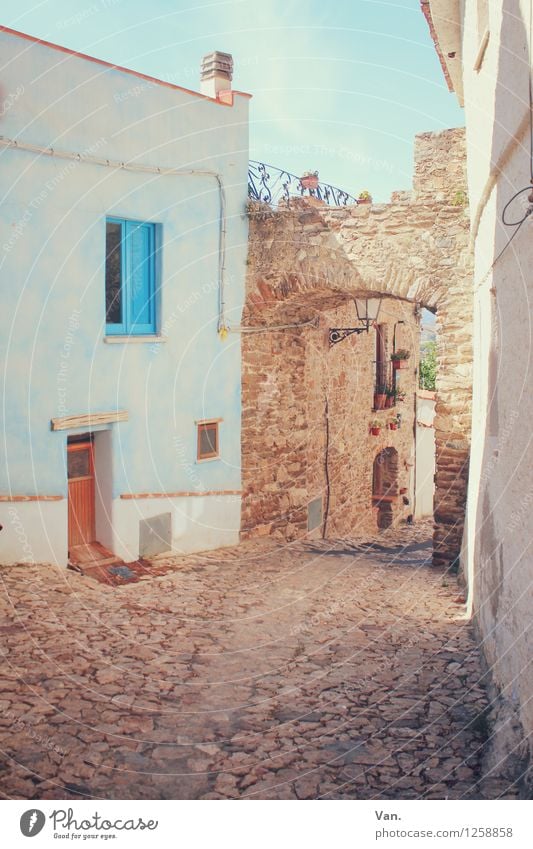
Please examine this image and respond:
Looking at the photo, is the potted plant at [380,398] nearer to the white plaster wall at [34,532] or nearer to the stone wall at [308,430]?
the stone wall at [308,430]

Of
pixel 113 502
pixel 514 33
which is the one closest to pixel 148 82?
pixel 113 502

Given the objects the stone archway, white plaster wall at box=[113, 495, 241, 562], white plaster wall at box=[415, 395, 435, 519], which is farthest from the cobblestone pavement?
white plaster wall at box=[415, 395, 435, 519]

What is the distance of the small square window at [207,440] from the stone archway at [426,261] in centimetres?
195

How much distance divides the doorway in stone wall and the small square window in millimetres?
6545

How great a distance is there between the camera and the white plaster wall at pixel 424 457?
18369mm

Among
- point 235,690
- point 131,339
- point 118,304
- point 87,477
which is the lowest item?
point 235,690

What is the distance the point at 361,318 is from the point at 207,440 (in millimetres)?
4095

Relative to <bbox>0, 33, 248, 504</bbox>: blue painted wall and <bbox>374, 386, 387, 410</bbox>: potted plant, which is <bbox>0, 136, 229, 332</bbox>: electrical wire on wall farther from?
<bbox>374, 386, 387, 410</bbox>: potted plant

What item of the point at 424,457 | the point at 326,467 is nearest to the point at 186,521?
the point at 326,467

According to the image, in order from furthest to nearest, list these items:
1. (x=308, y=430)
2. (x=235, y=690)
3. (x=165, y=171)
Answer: (x=308, y=430)
(x=165, y=171)
(x=235, y=690)

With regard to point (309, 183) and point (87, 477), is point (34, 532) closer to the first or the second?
point (87, 477)

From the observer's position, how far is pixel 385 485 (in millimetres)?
16266

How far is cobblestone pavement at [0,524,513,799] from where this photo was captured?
4.17 meters

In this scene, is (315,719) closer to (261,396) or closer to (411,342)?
(261,396)
